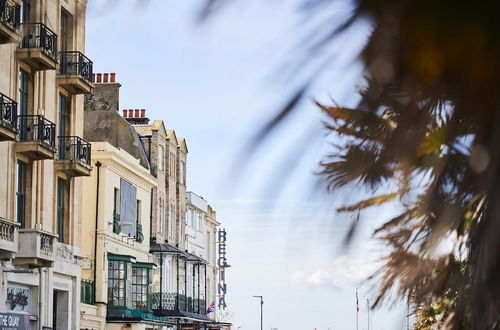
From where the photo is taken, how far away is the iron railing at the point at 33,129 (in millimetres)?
28000

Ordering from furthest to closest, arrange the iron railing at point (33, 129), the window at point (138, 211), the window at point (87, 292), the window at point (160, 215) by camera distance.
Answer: the window at point (160, 215) < the window at point (138, 211) < the window at point (87, 292) < the iron railing at point (33, 129)

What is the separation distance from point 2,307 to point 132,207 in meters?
19.0

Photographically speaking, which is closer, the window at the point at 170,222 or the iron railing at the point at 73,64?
the iron railing at the point at 73,64

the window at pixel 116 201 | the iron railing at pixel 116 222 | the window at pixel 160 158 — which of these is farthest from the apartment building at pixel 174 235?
the iron railing at pixel 116 222

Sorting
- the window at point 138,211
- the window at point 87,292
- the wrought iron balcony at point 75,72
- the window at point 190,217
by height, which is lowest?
the window at point 87,292

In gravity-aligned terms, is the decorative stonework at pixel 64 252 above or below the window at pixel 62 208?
below

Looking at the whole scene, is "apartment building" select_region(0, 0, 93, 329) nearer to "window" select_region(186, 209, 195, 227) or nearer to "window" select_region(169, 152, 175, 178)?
"window" select_region(169, 152, 175, 178)

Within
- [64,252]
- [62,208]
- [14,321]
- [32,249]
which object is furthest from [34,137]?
[14,321]

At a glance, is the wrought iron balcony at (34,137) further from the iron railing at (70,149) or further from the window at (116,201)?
the window at (116,201)

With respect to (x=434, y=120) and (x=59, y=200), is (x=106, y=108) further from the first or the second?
(x=434, y=120)

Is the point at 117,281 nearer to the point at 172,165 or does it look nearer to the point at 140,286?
the point at 140,286

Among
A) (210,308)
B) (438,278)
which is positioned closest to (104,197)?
(210,308)

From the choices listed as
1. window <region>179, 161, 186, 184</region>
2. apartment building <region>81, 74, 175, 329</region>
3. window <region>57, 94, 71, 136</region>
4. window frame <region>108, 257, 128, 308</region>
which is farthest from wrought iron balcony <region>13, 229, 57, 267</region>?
window <region>179, 161, 186, 184</region>

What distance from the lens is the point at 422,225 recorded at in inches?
74.8
